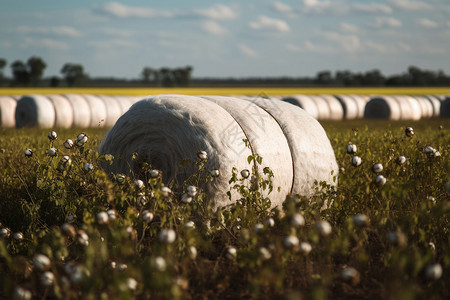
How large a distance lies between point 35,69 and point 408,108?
2711 inches

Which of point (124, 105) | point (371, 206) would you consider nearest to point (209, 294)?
point (371, 206)

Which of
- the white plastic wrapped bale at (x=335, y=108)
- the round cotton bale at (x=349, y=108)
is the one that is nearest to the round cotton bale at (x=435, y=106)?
the round cotton bale at (x=349, y=108)

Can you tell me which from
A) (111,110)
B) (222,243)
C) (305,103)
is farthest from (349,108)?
(222,243)

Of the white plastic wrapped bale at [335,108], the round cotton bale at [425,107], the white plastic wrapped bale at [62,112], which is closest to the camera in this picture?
the white plastic wrapped bale at [62,112]

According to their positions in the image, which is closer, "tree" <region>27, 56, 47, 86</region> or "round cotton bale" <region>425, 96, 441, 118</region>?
"round cotton bale" <region>425, 96, 441, 118</region>

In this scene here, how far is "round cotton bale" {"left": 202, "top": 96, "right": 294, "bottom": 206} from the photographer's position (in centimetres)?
515

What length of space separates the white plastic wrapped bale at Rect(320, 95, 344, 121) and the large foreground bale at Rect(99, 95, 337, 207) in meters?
22.6

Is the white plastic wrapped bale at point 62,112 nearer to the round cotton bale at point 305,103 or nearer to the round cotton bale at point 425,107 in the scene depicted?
the round cotton bale at point 305,103

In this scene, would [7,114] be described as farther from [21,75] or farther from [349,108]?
[21,75]

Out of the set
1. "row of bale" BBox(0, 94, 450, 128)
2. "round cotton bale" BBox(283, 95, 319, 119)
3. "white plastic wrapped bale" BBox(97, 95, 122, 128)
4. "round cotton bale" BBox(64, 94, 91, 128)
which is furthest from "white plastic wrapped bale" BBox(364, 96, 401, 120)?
"round cotton bale" BBox(64, 94, 91, 128)

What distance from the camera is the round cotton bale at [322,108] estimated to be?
26.8 metres

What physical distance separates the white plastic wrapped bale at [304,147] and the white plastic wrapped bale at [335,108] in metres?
22.5

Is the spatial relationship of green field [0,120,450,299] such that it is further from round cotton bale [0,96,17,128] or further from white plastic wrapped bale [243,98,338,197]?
round cotton bale [0,96,17,128]

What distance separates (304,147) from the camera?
5617 mm
